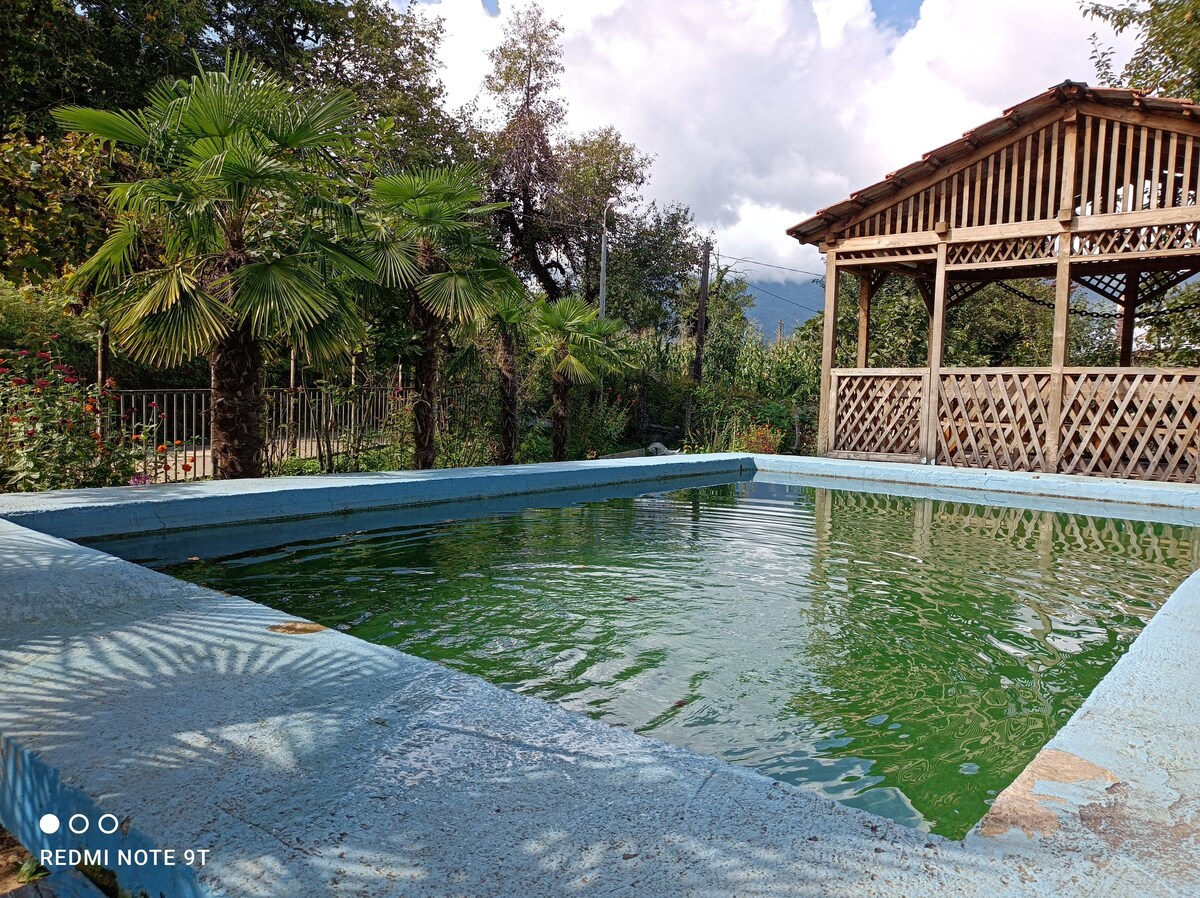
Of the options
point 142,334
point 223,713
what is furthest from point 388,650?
point 142,334

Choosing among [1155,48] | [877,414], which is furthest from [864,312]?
[1155,48]

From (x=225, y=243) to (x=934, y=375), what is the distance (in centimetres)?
998

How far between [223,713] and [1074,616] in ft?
15.3

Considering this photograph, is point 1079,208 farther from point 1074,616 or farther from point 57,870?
point 57,870

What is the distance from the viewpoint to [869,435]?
13883 mm

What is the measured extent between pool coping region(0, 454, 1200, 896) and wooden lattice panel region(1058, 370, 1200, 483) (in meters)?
8.98

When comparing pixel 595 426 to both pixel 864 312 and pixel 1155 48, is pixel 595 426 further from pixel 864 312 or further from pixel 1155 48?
pixel 1155 48

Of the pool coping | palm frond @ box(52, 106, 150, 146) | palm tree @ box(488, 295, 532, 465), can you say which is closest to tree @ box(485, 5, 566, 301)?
palm tree @ box(488, 295, 532, 465)

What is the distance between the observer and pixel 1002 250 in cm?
1241

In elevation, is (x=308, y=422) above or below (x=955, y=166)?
below

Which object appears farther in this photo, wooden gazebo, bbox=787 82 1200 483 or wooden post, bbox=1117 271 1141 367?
wooden post, bbox=1117 271 1141 367

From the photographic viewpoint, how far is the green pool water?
126 inches

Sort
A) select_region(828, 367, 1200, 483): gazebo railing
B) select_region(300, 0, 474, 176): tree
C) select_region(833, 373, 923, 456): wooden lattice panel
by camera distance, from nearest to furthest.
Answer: select_region(828, 367, 1200, 483): gazebo railing, select_region(833, 373, 923, 456): wooden lattice panel, select_region(300, 0, 474, 176): tree

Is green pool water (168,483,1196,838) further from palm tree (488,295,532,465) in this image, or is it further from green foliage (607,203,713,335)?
green foliage (607,203,713,335)
